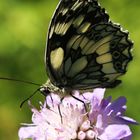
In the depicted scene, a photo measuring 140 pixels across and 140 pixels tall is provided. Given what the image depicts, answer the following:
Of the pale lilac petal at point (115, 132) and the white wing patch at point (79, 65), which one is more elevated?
the white wing patch at point (79, 65)

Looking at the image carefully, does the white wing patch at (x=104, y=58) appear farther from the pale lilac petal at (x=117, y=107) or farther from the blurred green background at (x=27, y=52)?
the blurred green background at (x=27, y=52)

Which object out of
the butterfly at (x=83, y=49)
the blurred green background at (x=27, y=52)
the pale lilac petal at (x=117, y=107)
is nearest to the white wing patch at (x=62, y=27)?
the butterfly at (x=83, y=49)

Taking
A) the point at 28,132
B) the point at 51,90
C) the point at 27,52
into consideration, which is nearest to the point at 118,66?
the point at 51,90

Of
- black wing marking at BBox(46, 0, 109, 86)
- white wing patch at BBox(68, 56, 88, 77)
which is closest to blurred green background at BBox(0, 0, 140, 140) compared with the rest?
white wing patch at BBox(68, 56, 88, 77)

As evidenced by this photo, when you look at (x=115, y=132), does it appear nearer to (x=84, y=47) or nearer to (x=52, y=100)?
(x=52, y=100)

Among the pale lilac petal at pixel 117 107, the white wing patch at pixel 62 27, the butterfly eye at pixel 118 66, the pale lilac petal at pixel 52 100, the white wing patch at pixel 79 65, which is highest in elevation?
the white wing patch at pixel 62 27

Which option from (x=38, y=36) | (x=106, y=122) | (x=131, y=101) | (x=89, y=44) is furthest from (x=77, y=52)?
(x=38, y=36)

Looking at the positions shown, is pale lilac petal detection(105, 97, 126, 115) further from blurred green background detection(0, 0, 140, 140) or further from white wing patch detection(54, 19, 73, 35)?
blurred green background detection(0, 0, 140, 140)

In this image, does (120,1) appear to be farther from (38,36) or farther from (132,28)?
(38,36)
